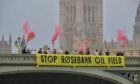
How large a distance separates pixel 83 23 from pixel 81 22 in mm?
787

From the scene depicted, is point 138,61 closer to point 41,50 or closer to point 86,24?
point 41,50

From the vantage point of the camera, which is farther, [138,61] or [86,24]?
[86,24]

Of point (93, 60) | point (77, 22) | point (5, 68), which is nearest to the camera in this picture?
point (5, 68)

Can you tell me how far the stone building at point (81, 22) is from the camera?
185 metres

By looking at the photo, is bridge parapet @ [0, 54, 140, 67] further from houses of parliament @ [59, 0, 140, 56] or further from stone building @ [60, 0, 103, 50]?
stone building @ [60, 0, 103, 50]

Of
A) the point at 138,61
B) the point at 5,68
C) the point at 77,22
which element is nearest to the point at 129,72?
the point at 138,61

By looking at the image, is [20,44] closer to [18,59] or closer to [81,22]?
[18,59]

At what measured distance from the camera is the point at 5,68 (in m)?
45.5

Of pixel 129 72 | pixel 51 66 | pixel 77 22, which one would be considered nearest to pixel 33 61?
pixel 51 66

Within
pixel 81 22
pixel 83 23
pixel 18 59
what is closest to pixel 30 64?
pixel 18 59

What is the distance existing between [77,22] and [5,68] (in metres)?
143

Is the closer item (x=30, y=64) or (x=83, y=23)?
(x=30, y=64)

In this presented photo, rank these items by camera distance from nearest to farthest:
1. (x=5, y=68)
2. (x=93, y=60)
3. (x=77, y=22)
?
(x=5, y=68) < (x=93, y=60) < (x=77, y=22)

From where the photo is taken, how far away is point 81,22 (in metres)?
187
